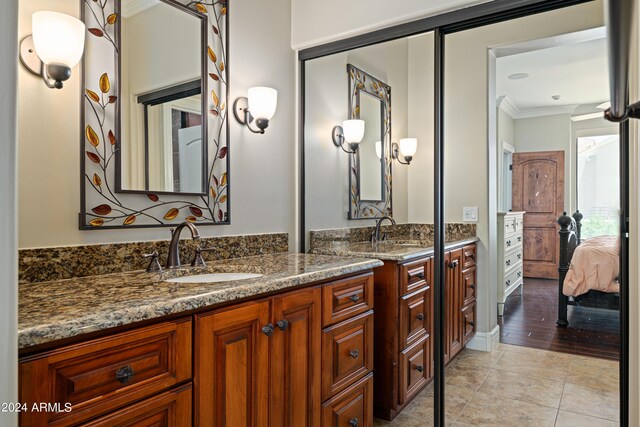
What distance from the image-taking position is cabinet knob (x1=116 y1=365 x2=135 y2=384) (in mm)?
1000

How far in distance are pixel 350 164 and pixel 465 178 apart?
69 centimetres

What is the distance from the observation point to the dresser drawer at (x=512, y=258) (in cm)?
197

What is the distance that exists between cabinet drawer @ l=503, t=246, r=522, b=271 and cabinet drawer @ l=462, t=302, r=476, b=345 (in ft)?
0.88

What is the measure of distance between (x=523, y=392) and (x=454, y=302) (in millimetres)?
507

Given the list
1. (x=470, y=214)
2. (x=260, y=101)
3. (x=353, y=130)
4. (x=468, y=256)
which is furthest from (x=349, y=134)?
(x=468, y=256)

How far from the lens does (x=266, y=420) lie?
4.67 ft

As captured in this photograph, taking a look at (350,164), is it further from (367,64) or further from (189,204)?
(189,204)

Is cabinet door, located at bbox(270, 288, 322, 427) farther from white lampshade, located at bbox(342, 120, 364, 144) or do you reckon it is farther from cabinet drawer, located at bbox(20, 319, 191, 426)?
white lampshade, located at bbox(342, 120, 364, 144)

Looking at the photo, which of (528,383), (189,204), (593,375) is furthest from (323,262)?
(593,375)

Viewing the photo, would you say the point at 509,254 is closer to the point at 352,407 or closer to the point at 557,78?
the point at 557,78

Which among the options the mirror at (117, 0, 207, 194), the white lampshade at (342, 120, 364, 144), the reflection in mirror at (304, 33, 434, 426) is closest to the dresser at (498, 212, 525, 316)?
the reflection in mirror at (304, 33, 434, 426)

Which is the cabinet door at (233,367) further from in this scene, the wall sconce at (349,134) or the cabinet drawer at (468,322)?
the wall sconce at (349,134)

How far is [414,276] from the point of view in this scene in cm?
218

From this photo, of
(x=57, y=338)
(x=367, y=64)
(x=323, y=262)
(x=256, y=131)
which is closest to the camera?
(x=57, y=338)
